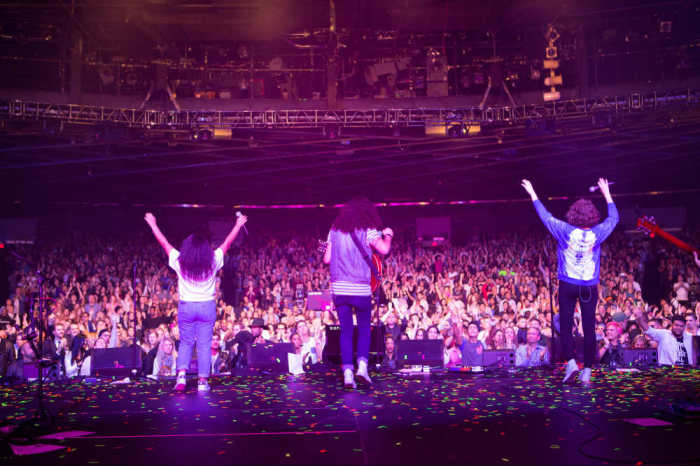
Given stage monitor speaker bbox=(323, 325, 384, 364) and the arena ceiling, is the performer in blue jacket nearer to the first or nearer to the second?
stage monitor speaker bbox=(323, 325, 384, 364)

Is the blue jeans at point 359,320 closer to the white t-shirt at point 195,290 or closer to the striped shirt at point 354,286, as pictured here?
the striped shirt at point 354,286

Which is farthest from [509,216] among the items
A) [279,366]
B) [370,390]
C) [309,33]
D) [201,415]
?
[201,415]

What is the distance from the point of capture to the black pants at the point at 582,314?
4.71 meters

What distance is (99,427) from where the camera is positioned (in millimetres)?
3186

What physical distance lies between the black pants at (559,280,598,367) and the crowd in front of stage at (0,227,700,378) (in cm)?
180

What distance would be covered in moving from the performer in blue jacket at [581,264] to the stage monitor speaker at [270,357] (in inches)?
106

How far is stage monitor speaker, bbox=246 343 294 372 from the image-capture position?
5961mm

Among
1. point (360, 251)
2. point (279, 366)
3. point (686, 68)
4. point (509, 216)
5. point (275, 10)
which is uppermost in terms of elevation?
point (275, 10)

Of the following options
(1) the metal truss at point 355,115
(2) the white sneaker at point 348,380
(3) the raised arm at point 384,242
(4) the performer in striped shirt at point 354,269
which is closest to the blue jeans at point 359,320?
(4) the performer in striped shirt at point 354,269

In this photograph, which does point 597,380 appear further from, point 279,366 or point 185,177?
point 185,177

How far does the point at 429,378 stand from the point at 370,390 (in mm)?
851

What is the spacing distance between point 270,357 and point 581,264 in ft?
10.2

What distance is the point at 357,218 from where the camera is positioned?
4781 millimetres

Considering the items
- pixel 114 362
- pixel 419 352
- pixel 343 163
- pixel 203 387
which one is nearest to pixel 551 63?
pixel 343 163
